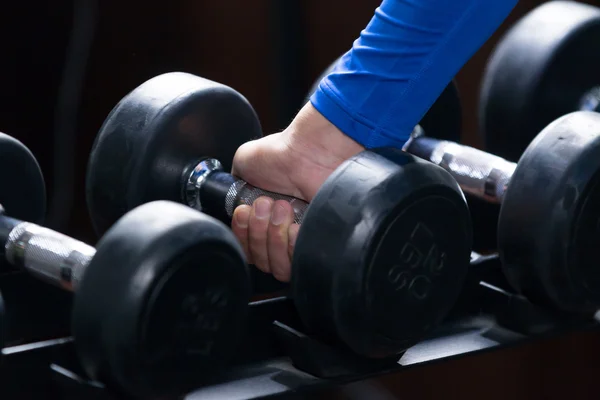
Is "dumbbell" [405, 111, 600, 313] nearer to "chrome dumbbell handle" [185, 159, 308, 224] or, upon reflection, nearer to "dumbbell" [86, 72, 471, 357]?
"dumbbell" [86, 72, 471, 357]

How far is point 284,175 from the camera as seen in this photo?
919 mm

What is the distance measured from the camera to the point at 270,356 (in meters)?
0.85

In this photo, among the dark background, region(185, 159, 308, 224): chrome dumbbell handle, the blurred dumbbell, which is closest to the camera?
region(185, 159, 308, 224): chrome dumbbell handle

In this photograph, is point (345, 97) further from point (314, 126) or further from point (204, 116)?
point (204, 116)

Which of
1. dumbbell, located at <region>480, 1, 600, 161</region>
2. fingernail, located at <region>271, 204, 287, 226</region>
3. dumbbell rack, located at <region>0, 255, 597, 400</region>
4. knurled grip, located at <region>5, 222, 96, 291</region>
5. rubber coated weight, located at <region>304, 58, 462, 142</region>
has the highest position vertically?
dumbbell, located at <region>480, 1, 600, 161</region>

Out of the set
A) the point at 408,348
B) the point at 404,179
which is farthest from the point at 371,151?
the point at 408,348

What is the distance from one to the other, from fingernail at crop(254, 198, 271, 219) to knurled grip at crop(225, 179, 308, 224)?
0.06 ft

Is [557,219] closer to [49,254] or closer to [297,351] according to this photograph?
[297,351]

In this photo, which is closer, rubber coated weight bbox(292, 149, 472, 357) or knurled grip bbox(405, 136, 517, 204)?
rubber coated weight bbox(292, 149, 472, 357)

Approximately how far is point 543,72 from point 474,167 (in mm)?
204

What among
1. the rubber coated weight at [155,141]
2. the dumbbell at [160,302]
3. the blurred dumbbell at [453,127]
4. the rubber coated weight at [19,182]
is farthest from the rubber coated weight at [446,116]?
the dumbbell at [160,302]

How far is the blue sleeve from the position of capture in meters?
0.81

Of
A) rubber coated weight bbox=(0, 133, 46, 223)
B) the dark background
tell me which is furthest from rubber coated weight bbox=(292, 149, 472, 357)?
the dark background

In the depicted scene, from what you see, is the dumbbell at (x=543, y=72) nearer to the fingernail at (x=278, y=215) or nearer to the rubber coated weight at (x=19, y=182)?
the fingernail at (x=278, y=215)
